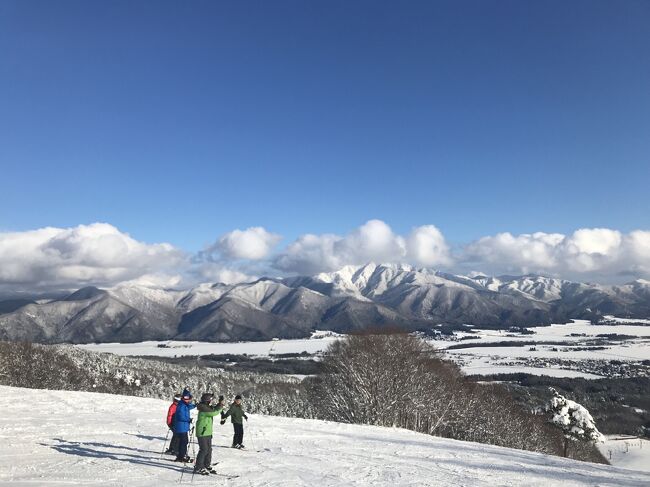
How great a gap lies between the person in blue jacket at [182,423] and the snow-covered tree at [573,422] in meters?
50.0

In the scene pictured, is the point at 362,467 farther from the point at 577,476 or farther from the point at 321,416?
the point at 321,416

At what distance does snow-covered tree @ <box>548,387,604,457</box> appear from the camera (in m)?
52.3

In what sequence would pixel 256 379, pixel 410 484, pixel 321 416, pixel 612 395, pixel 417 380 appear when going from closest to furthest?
1. pixel 410 484
2. pixel 417 380
3. pixel 321 416
4. pixel 612 395
5. pixel 256 379

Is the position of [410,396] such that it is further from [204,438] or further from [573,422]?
[204,438]

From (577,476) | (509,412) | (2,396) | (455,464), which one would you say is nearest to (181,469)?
(455,464)

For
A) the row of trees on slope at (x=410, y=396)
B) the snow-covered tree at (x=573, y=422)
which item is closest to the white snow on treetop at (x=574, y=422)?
the snow-covered tree at (x=573, y=422)

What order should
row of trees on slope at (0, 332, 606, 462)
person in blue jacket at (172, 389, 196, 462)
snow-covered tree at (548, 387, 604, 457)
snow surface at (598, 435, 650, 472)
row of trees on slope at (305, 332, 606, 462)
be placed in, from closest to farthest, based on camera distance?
person in blue jacket at (172, 389, 196, 462) < row of trees on slope at (305, 332, 606, 462) < row of trees on slope at (0, 332, 606, 462) < snow-covered tree at (548, 387, 604, 457) < snow surface at (598, 435, 650, 472)

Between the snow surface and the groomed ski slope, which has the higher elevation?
the groomed ski slope

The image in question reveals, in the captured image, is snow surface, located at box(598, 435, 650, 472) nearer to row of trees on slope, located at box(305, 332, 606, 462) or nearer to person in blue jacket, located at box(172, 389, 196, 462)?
row of trees on slope, located at box(305, 332, 606, 462)

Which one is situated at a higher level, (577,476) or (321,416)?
(577,476)

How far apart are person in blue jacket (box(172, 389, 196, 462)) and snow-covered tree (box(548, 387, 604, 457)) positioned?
49973mm

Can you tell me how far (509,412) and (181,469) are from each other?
55.0 meters

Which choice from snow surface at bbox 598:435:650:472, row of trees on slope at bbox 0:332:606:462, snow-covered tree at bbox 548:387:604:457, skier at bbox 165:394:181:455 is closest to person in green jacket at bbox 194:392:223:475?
skier at bbox 165:394:181:455

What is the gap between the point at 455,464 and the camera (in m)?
18.1
